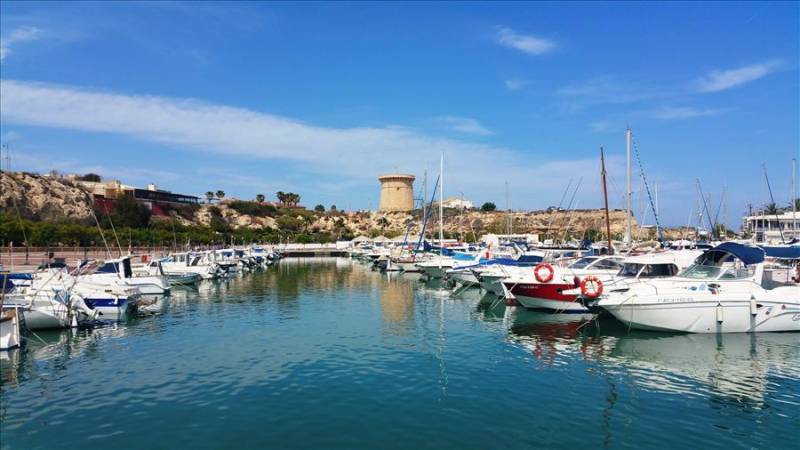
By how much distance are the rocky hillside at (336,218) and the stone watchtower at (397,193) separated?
185 inches

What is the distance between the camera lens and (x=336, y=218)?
139000 mm

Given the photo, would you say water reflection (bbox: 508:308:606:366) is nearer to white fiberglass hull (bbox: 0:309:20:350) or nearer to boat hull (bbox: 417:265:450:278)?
boat hull (bbox: 417:265:450:278)

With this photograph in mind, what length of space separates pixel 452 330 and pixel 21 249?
1945 inches

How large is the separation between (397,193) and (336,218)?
1975 cm

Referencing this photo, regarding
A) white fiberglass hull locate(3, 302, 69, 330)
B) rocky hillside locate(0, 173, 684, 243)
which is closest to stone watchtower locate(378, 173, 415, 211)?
rocky hillside locate(0, 173, 684, 243)

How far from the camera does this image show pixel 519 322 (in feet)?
80.0

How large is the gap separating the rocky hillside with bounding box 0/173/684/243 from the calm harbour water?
7153cm

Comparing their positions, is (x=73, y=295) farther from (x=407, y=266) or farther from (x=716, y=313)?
(x=407, y=266)

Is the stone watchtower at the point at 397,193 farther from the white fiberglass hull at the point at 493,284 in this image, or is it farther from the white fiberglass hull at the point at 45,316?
the white fiberglass hull at the point at 45,316

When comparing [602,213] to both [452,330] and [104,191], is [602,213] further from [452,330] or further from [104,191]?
[452,330]

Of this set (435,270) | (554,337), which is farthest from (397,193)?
(554,337)

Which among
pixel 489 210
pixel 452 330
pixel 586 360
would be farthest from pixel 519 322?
pixel 489 210

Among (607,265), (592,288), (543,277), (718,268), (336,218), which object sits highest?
(336,218)

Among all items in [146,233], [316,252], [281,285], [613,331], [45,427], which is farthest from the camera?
[316,252]
